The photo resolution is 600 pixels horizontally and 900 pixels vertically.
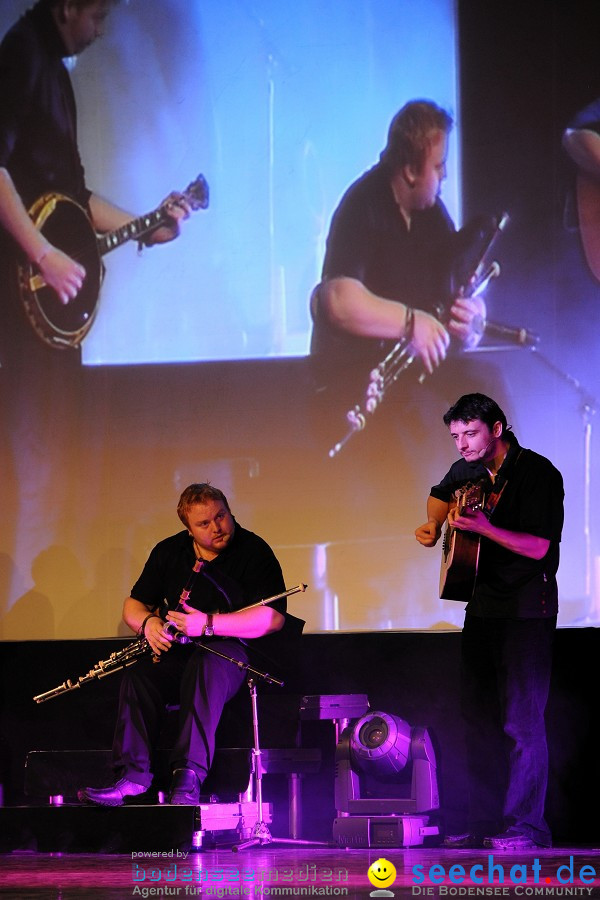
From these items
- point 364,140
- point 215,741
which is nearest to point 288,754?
point 215,741

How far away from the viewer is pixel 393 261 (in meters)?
4.86

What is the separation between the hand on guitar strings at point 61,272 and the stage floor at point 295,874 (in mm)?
2350

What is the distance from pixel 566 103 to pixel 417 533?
1967 mm

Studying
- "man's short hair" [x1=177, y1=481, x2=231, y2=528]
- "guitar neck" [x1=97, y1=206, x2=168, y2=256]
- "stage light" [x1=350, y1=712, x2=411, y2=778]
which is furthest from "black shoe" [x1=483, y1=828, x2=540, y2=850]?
"guitar neck" [x1=97, y1=206, x2=168, y2=256]

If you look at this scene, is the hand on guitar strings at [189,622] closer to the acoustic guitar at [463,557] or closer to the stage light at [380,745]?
the stage light at [380,745]

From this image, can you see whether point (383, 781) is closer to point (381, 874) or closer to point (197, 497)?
point (197, 497)

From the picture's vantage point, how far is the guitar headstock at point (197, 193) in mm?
5035

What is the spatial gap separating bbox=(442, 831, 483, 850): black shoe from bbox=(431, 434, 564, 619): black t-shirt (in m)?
0.73

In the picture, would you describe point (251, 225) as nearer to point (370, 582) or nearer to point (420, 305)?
point (420, 305)

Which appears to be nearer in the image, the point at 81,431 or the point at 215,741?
the point at 215,741

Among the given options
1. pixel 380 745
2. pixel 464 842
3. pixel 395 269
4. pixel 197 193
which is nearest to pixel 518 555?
pixel 380 745

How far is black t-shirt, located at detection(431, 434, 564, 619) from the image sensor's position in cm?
385

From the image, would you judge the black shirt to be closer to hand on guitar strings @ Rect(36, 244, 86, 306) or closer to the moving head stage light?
hand on guitar strings @ Rect(36, 244, 86, 306)

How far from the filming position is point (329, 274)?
492 centimetres
